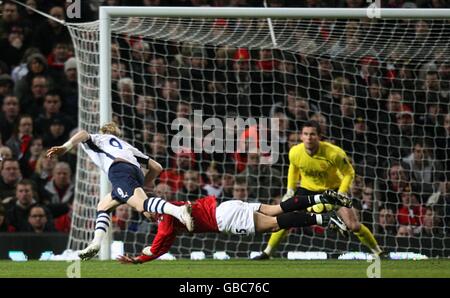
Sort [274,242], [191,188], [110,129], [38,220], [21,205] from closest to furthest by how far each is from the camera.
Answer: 1. [110,129]
2. [274,242]
3. [38,220]
4. [21,205]
5. [191,188]

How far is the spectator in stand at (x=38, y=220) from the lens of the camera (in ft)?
42.0

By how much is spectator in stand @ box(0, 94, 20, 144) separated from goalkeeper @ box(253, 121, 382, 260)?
12.9ft

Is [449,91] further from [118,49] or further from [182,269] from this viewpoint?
[182,269]

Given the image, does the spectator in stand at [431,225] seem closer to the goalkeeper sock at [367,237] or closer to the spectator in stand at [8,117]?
the goalkeeper sock at [367,237]

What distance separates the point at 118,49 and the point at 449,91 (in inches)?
158

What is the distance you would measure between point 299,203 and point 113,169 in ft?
5.68

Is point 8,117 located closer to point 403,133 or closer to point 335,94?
point 335,94

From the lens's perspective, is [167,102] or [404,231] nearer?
[404,231]

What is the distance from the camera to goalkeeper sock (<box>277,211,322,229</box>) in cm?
1042

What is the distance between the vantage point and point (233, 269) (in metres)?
10.1

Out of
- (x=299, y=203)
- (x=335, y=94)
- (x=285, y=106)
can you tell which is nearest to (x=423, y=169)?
(x=335, y=94)

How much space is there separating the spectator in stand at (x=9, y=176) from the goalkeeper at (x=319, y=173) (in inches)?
130

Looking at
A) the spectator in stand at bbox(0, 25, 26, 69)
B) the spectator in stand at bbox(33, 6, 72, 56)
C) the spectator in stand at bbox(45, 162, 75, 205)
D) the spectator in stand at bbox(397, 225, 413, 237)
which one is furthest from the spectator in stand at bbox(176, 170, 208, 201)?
the spectator in stand at bbox(0, 25, 26, 69)
